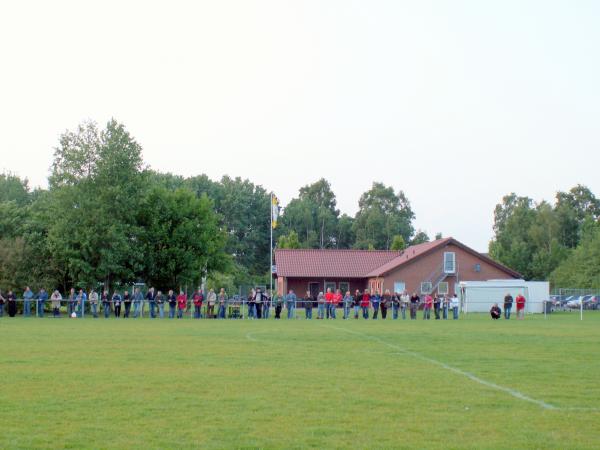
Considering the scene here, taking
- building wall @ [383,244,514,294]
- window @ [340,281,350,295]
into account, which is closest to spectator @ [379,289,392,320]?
building wall @ [383,244,514,294]

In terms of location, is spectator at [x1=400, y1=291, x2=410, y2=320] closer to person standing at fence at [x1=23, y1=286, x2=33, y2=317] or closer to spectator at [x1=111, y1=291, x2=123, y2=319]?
spectator at [x1=111, y1=291, x2=123, y2=319]

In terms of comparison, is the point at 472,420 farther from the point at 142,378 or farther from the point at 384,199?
the point at 384,199

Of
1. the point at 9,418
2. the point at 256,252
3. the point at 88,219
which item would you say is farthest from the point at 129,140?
the point at 256,252

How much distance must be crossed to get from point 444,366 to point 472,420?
5992mm

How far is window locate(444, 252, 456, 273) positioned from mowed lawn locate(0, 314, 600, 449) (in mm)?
44988

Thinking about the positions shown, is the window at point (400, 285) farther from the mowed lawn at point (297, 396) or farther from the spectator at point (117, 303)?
the mowed lawn at point (297, 396)

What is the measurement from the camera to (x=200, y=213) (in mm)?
52625

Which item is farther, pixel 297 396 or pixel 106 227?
pixel 106 227

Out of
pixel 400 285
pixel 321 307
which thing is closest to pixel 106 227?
pixel 321 307

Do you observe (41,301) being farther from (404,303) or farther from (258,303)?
(404,303)

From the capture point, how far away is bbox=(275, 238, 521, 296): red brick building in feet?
214

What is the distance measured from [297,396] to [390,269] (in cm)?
5358

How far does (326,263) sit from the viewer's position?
7044cm

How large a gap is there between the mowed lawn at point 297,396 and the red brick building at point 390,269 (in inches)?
1764
